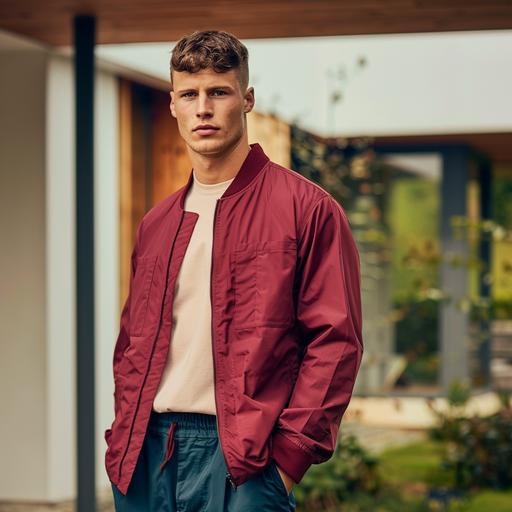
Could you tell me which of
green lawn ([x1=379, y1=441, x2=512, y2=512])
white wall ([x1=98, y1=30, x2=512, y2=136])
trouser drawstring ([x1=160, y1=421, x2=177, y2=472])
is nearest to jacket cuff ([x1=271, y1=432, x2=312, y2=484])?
trouser drawstring ([x1=160, y1=421, x2=177, y2=472])

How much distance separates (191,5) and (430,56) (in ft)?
24.6

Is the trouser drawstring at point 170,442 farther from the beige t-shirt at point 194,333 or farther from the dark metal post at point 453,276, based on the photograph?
the dark metal post at point 453,276

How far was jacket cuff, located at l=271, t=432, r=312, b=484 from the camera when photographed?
2475mm

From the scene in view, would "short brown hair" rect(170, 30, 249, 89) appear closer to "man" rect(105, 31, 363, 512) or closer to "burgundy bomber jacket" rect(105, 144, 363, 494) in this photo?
"man" rect(105, 31, 363, 512)

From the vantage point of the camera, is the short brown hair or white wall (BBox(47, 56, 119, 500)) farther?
white wall (BBox(47, 56, 119, 500))

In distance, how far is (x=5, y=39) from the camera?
6324 mm

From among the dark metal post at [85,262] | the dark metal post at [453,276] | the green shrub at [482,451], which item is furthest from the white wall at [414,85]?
the dark metal post at [85,262]

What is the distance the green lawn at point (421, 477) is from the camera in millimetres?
6945

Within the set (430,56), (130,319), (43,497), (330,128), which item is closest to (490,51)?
(430,56)

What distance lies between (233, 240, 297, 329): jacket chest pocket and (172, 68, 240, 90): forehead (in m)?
0.36

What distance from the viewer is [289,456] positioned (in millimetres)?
2484

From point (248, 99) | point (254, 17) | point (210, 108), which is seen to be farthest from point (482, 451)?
point (210, 108)

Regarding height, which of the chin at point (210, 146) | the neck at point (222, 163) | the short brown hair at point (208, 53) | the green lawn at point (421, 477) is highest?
the short brown hair at point (208, 53)

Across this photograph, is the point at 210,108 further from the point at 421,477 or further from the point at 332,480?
the point at 421,477
